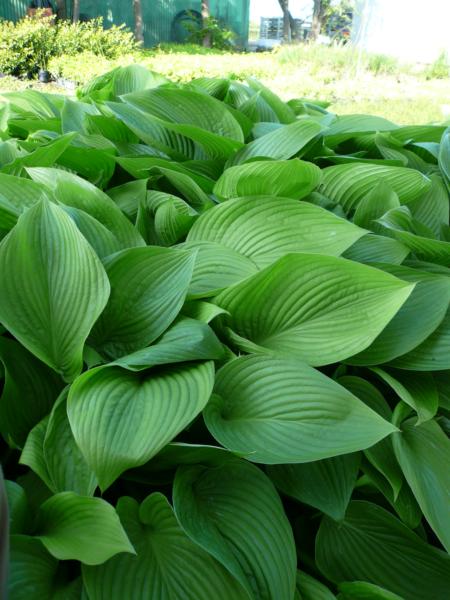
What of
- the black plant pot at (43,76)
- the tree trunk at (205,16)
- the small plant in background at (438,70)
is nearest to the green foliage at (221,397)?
the black plant pot at (43,76)

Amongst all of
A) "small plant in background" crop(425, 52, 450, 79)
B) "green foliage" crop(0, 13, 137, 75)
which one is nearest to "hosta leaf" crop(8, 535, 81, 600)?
"green foliage" crop(0, 13, 137, 75)

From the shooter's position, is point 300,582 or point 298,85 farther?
point 298,85

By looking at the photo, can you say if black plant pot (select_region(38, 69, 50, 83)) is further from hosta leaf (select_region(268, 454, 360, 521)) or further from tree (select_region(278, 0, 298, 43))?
tree (select_region(278, 0, 298, 43))

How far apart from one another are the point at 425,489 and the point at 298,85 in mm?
8138

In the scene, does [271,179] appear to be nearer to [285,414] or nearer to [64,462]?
[285,414]

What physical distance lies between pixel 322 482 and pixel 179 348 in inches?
7.9

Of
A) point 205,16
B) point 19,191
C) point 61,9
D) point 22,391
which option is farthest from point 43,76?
point 22,391

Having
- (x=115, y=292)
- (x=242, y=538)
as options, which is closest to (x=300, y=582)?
(x=242, y=538)

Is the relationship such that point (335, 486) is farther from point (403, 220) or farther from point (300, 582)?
point (403, 220)

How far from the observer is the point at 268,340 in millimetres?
717

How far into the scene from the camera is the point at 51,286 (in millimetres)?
676

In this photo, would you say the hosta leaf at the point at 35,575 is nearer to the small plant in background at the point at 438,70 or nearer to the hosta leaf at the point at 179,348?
the hosta leaf at the point at 179,348

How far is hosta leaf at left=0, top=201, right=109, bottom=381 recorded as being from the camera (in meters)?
0.64

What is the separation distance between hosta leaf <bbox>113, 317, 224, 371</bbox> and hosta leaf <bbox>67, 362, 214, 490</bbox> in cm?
2
